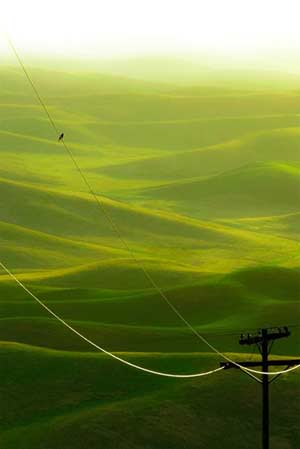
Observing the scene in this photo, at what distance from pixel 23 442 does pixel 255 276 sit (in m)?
60.1

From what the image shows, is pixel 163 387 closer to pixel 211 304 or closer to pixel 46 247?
pixel 211 304

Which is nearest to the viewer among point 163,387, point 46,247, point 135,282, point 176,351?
point 163,387

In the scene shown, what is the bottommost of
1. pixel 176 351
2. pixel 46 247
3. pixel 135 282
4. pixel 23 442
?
pixel 23 442

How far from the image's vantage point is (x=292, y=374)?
216 feet

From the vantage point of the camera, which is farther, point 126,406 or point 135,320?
point 135,320

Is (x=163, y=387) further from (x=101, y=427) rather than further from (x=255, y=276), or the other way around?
(x=255, y=276)

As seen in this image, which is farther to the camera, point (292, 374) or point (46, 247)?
point (46, 247)

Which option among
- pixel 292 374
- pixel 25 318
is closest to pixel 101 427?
pixel 292 374

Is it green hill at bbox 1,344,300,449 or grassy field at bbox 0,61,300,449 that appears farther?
grassy field at bbox 0,61,300,449

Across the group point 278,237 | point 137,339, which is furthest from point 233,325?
point 278,237

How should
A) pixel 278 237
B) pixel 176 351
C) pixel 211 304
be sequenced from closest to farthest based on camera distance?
pixel 176 351 → pixel 211 304 → pixel 278 237

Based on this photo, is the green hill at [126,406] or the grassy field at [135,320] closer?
the green hill at [126,406]

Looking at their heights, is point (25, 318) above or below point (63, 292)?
below

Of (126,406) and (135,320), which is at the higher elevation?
(135,320)
